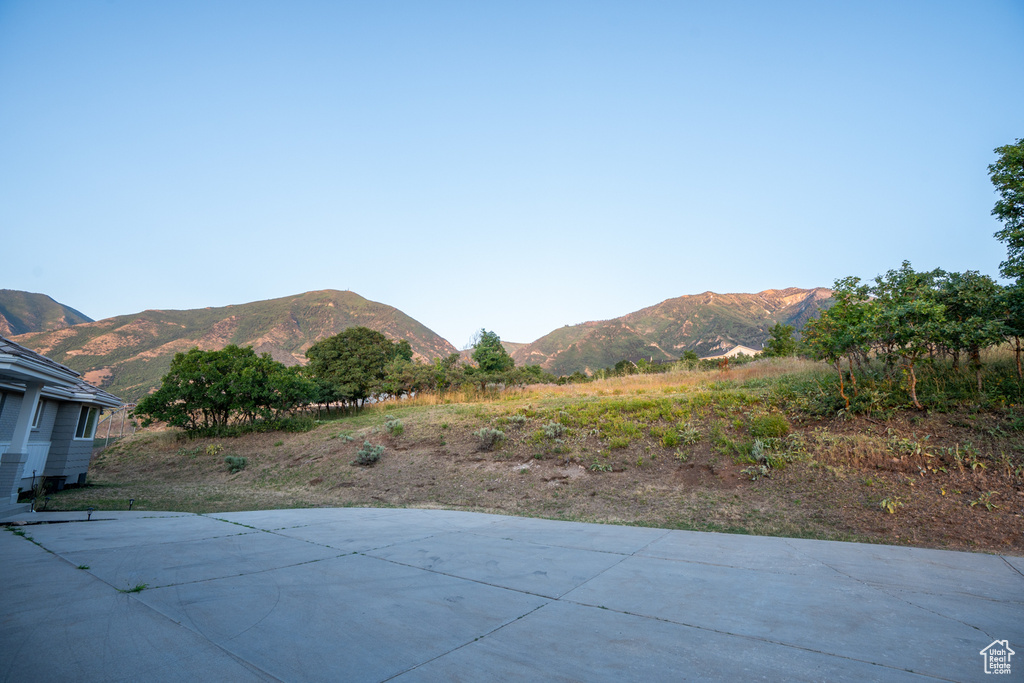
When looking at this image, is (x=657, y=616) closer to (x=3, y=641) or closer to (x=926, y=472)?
(x=3, y=641)

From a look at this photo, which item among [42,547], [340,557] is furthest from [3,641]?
[42,547]

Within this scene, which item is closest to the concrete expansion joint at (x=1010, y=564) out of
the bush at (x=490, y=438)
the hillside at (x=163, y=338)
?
the bush at (x=490, y=438)

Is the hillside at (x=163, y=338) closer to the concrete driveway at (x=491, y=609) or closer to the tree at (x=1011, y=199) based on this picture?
the concrete driveway at (x=491, y=609)

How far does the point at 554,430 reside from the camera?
41.5 feet

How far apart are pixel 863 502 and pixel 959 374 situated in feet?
15.3

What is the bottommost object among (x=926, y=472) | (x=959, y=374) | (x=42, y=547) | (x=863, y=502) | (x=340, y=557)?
(x=42, y=547)

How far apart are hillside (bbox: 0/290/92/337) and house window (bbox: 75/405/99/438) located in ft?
660

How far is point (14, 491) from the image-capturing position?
27.8 ft

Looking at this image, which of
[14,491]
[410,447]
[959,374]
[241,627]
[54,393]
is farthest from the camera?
[410,447]

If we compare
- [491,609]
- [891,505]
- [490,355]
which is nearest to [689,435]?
[891,505]

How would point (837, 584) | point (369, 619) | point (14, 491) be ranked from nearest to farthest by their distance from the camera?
point (369, 619), point (837, 584), point (14, 491)

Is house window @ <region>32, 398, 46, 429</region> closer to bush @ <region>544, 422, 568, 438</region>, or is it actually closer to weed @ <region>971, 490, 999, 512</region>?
bush @ <region>544, 422, 568, 438</region>

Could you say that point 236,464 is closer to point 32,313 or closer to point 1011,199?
point 1011,199

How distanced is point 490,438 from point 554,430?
1838 millimetres
